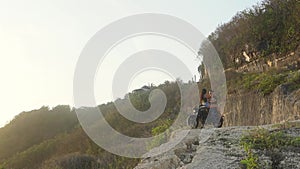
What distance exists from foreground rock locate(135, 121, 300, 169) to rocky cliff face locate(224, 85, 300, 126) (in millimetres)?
3881

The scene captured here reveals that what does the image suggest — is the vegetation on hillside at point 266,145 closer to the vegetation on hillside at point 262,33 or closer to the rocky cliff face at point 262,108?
the rocky cliff face at point 262,108

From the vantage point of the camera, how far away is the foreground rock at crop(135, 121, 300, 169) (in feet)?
17.9

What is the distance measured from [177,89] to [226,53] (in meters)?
7.42

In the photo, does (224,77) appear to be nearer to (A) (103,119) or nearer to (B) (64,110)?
(A) (103,119)

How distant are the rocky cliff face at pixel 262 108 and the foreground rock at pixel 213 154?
3881 mm

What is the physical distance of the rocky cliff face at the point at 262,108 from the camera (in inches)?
460

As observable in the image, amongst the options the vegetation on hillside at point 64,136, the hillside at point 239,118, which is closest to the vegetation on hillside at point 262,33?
the hillside at point 239,118

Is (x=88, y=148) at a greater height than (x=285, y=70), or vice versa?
(x=285, y=70)

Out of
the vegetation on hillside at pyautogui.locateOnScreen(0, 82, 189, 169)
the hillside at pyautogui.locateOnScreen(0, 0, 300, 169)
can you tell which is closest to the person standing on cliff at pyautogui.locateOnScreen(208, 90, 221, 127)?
the vegetation on hillside at pyautogui.locateOnScreen(0, 82, 189, 169)

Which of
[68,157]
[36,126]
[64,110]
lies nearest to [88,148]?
[68,157]

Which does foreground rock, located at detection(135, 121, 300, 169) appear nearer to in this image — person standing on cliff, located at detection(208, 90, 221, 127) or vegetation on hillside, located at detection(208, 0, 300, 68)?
person standing on cliff, located at detection(208, 90, 221, 127)

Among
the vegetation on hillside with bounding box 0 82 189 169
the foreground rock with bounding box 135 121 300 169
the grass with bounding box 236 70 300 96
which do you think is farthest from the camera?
the vegetation on hillside with bounding box 0 82 189 169

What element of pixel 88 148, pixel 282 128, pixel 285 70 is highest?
pixel 285 70

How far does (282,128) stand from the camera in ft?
22.2
